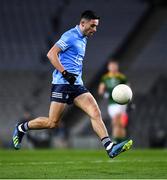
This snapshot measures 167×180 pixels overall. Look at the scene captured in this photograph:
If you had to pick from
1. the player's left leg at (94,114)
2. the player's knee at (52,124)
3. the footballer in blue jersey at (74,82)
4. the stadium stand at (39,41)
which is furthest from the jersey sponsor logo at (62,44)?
the stadium stand at (39,41)

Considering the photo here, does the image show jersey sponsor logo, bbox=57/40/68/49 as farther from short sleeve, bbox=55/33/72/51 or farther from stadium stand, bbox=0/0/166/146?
stadium stand, bbox=0/0/166/146

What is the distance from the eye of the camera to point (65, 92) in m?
10.6

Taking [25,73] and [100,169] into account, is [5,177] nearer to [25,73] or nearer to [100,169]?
[100,169]

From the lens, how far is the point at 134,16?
28.3 meters

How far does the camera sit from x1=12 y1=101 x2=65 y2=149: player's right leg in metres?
10.7

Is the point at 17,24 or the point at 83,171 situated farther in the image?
the point at 17,24

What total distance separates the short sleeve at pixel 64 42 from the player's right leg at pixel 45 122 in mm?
806

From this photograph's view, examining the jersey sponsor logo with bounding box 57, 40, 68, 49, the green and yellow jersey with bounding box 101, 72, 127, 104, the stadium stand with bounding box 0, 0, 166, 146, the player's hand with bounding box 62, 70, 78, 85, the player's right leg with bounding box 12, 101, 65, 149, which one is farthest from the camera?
the stadium stand with bounding box 0, 0, 166, 146

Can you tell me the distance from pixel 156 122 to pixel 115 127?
8939 millimetres

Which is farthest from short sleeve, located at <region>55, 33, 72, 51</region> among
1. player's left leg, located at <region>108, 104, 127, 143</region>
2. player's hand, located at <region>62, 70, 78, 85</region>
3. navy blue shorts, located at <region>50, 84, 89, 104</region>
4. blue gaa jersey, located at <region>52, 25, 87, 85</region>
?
player's left leg, located at <region>108, 104, 127, 143</region>

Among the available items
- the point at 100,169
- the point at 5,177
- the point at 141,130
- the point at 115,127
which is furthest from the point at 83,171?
the point at 141,130

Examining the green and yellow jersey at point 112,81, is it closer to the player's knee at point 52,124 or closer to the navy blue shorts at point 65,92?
the player's knee at point 52,124

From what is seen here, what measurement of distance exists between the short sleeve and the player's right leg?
806 mm

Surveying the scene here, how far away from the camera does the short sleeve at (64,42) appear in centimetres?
1048
